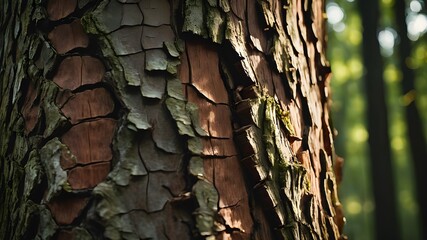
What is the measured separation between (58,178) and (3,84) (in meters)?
0.55

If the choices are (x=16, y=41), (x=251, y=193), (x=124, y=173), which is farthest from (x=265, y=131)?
(x=16, y=41)

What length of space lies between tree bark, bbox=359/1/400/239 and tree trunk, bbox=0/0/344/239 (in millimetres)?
5806

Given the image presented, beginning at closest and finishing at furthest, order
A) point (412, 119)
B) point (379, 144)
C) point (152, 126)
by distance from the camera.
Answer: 1. point (152, 126)
2. point (379, 144)
3. point (412, 119)

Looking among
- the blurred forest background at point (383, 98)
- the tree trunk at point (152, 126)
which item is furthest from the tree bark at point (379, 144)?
the tree trunk at point (152, 126)

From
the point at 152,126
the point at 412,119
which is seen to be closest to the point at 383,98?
the point at 412,119

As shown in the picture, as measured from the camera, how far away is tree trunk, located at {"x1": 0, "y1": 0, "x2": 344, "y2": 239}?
1349 millimetres

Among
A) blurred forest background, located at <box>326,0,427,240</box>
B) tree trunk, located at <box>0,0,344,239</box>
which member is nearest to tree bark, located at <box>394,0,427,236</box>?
blurred forest background, located at <box>326,0,427,240</box>

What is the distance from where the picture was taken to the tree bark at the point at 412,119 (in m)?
6.64

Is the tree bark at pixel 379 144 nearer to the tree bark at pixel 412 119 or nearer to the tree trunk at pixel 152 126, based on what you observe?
the tree bark at pixel 412 119

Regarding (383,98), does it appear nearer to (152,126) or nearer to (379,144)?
(379,144)

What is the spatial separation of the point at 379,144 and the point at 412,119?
2.25 ft

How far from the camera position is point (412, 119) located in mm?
7340

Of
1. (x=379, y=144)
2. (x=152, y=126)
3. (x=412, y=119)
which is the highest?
(x=412, y=119)

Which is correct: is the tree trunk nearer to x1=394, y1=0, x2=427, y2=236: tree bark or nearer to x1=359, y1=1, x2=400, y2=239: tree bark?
x1=394, y1=0, x2=427, y2=236: tree bark
